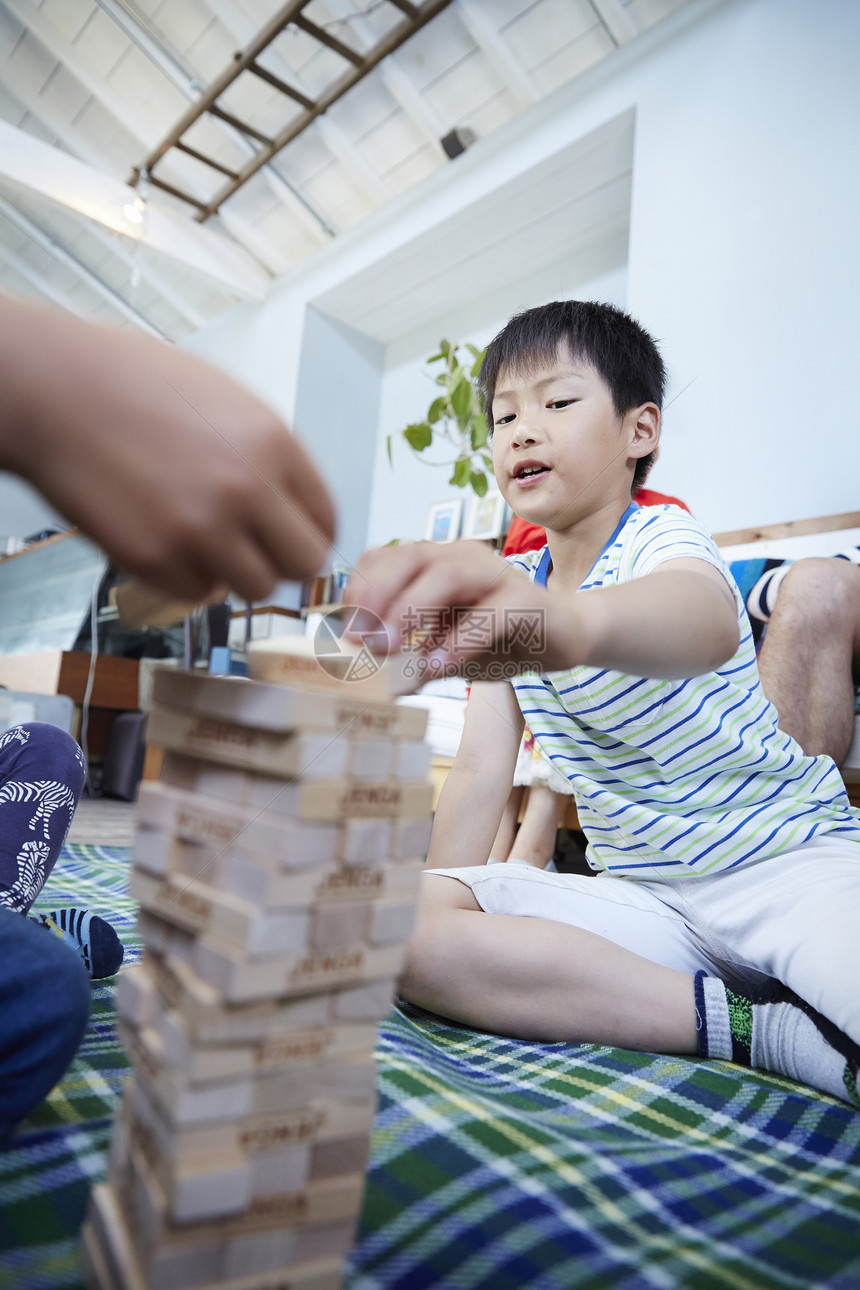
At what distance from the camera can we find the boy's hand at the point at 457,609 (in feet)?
1.18

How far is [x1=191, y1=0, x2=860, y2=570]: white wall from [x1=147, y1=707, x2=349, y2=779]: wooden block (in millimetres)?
1428

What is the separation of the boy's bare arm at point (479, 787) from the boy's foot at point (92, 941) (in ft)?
1.29

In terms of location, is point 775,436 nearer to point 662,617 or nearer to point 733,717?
point 733,717

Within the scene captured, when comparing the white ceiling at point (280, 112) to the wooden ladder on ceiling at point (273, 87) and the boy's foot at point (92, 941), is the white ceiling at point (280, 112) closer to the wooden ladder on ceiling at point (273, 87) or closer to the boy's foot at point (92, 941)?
the wooden ladder on ceiling at point (273, 87)

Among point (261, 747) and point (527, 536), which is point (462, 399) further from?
point (261, 747)

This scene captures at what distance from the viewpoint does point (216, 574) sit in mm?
287

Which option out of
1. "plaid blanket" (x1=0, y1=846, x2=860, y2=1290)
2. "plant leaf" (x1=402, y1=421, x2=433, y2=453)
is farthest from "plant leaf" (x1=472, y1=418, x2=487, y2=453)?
"plaid blanket" (x1=0, y1=846, x2=860, y2=1290)

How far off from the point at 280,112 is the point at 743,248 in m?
2.04

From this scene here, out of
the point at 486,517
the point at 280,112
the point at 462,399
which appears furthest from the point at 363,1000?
the point at 280,112

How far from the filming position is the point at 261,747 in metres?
0.30

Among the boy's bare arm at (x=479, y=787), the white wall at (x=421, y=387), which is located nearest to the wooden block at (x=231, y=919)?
the boy's bare arm at (x=479, y=787)

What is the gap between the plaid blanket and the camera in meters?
0.36

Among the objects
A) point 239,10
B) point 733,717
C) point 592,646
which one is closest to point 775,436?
point 733,717

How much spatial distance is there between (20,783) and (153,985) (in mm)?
466
